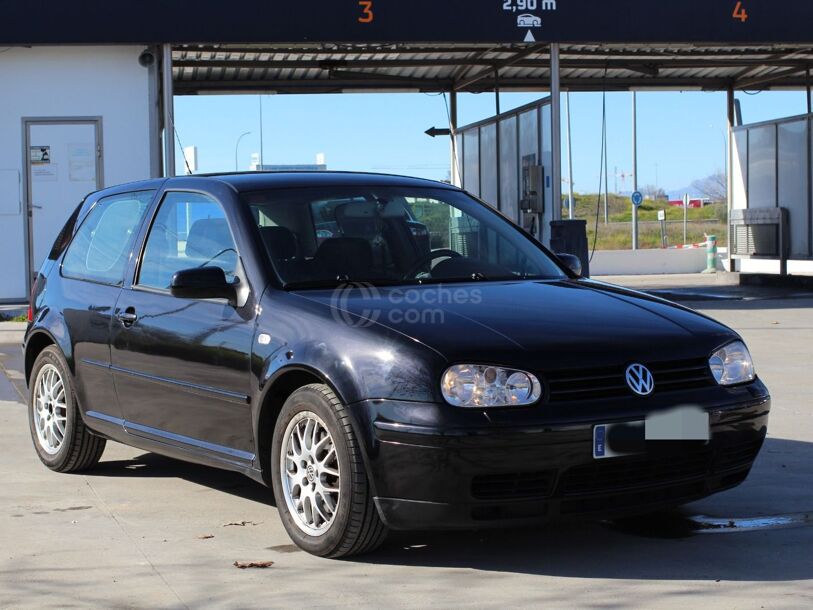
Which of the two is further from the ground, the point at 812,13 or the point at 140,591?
the point at 812,13

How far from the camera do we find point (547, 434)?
4.50 metres

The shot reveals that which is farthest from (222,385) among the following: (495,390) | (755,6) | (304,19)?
(755,6)

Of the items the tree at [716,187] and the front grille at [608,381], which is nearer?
the front grille at [608,381]

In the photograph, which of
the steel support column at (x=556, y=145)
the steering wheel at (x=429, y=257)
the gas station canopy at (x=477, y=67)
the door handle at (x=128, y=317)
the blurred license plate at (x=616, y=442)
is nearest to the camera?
the blurred license plate at (x=616, y=442)

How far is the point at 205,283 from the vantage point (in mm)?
5438

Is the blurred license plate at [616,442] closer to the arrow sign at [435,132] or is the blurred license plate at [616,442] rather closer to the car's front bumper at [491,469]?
the car's front bumper at [491,469]

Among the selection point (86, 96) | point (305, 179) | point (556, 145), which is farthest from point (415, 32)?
point (305, 179)

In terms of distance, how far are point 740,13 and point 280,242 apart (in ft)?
46.1

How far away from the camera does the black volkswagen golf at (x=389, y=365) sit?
4562 mm

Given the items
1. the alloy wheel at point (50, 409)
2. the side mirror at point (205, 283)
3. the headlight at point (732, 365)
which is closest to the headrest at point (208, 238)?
the side mirror at point (205, 283)

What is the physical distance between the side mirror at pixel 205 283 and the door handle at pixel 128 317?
0.67 m

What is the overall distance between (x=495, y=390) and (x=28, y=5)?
13.6m

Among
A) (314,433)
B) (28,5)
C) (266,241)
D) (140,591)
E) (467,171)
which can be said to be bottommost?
(140,591)

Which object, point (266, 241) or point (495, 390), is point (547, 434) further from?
point (266, 241)
